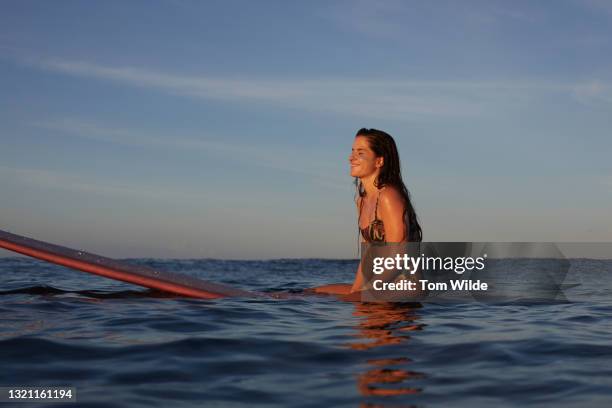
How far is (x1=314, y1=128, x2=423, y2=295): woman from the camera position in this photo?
6230 millimetres

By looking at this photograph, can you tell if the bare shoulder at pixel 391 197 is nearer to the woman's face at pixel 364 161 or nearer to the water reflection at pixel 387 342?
the woman's face at pixel 364 161

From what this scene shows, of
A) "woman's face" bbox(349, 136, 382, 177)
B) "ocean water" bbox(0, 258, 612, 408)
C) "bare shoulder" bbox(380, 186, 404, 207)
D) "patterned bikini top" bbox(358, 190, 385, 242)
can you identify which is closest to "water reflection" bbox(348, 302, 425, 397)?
"ocean water" bbox(0, 258, 612, 408)

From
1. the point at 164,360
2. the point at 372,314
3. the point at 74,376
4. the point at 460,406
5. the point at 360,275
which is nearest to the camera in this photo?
the point at 460,406

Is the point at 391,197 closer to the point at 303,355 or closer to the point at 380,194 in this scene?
the point at 380,194

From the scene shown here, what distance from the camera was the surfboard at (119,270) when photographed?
6.34m

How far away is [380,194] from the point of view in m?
6.39

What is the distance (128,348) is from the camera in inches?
146

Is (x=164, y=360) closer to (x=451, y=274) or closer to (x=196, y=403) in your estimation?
(x=196, y=403)

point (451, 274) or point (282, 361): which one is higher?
point (451, 274)

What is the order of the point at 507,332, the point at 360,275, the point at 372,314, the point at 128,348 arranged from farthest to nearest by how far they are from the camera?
the point at 360,275 → the point at 372,314 → the point at 507,332 → the point at 128,348

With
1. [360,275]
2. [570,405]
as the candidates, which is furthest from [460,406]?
[360,275]

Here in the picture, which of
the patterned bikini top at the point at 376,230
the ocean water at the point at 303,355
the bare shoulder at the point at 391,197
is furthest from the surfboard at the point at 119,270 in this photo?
the bare shoulder at the point at 391,197

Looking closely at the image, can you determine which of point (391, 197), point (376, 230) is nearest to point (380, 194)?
point (391, 197)

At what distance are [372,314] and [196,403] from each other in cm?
284
